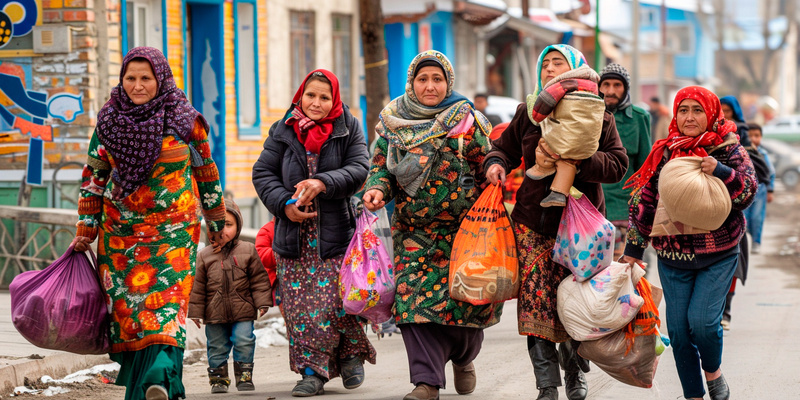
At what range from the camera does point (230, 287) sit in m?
6.41

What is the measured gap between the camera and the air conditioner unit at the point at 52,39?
10156 millimetres

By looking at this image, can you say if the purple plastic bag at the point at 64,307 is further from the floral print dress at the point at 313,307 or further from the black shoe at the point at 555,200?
the black shoe at the point at 555,200

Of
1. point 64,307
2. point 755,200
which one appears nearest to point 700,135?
point 64,307

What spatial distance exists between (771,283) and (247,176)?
269 inches

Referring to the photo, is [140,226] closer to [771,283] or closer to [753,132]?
[753,132]

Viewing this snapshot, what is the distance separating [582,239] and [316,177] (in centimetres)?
159

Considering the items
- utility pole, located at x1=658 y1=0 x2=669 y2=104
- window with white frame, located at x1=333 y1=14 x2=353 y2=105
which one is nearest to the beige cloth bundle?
window with white frame, located at x1=333 y1=14 x2=353 y2=105

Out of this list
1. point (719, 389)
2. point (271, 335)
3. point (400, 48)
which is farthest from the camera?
point (400, 48)

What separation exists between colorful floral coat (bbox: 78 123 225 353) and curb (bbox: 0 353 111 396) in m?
1.04

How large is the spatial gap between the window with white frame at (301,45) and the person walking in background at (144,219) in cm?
1138

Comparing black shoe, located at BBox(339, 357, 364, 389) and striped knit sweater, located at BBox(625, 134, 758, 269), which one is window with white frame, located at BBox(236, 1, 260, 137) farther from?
striped knit sweater, located at BBox(625, 134, 758, 269)

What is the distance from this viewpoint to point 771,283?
12195 millimetres

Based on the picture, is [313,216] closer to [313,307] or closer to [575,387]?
[313,307]

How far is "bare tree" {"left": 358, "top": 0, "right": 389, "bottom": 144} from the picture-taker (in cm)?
1123
